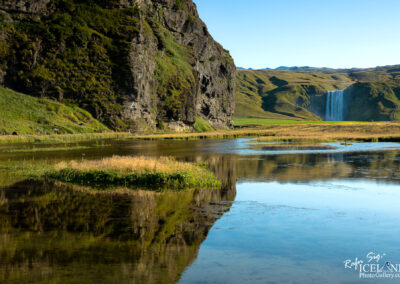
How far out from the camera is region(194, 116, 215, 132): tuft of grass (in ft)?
554

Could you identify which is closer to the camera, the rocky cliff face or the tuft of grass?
the rocky cliff face

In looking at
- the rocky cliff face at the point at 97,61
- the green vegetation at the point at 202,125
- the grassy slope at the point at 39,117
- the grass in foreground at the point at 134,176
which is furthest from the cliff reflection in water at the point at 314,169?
the green vegetation at the point at 202,125

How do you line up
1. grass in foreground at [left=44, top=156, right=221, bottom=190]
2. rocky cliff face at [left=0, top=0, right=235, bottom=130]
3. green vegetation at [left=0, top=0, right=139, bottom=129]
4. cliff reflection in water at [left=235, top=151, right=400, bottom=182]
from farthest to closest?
1. rocky cliff face at [left=0, top=0, right=235, bottom=130]
2. green vegetation at [left=0, top=0, right=139, bottom=129]
3. cliff reflection in water at [left=235, top=151, right=400, bottom=182]
4. grass in foreground at [left=44, top=156, right=221, bottom=190]

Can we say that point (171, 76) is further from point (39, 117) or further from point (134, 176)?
point (134, 176)

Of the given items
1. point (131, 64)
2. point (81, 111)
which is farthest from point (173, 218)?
point (131, 64)

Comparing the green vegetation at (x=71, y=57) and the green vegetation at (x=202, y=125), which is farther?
the green vegetation at (x=202, y=125)

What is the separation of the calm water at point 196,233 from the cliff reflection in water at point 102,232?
0.12 ft

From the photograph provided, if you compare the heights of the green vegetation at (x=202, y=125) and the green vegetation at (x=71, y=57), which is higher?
the green vegetation at (x=71, y=57)

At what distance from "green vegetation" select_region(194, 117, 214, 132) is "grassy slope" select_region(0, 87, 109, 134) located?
59.7 m

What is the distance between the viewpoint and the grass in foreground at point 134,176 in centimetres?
2647

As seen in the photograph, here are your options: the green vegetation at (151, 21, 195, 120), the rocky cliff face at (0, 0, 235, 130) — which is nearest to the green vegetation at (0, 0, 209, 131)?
the rocky cliff face at (0, 0, 235, 130)

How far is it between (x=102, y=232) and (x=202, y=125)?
16124 centimetres

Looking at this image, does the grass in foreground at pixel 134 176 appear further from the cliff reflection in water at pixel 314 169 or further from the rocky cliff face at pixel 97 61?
the rocky cliff face at pixel 97 61

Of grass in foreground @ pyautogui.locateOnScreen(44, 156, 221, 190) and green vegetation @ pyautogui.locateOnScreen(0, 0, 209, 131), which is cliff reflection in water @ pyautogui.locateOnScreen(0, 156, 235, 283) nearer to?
grass in foreground @ pyautogui.locateOnScreen(44, 156, 221, 190)
